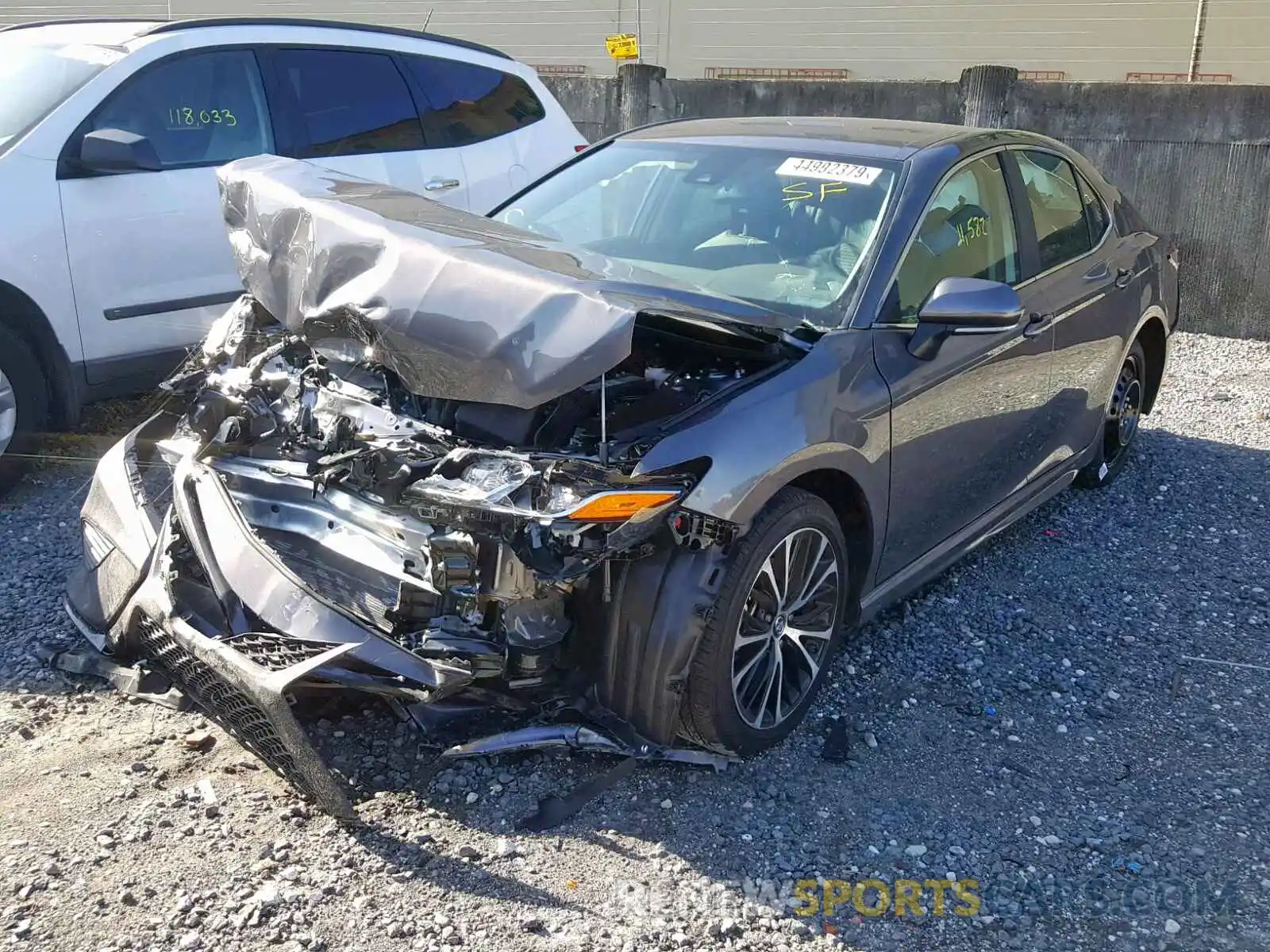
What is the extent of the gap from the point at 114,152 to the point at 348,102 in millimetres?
1486

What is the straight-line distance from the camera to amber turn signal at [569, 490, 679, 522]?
2.83m

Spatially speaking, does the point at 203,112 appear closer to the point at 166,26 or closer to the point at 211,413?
the point at 166,26

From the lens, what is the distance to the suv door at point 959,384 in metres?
3.82

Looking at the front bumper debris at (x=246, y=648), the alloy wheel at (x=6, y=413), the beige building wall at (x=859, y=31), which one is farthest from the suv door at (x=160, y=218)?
the beige building wall at (x=859, y=31)

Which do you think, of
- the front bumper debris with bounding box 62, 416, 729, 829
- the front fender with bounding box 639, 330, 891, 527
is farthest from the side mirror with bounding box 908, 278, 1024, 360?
the front bumper debris with bounding box 62, 416, 729, 829

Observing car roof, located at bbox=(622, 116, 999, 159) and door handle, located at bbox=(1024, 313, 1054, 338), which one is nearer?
car roof, located at bbox=(622, 116, 999, 159)

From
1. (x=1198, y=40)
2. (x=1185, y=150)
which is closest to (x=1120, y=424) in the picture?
(x=1185, y=150)

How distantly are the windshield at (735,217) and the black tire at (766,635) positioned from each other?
0.73m

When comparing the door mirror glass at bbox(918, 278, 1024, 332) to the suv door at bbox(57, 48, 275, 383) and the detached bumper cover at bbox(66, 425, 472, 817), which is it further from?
the suv door at bbox(57, 48, 275, 383)

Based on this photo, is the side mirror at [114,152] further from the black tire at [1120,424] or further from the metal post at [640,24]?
the metal post at [640,24]

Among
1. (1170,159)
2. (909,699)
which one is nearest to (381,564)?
(909,699)

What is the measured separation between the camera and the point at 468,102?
6.84 m

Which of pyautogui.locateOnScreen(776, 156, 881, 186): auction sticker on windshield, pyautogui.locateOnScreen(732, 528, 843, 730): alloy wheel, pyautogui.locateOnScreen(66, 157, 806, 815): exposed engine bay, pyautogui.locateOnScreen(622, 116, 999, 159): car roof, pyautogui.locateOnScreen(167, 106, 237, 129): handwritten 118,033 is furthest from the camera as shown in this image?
pyautogui.locateOnScreen(167, 106, 237, 129): handwritten 118,033

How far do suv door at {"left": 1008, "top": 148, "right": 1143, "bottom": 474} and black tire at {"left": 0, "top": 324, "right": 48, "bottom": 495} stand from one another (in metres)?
4.27
